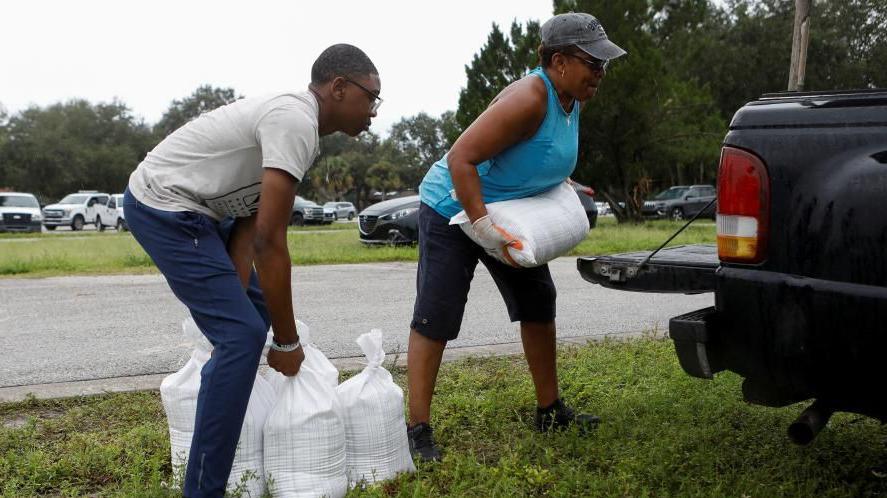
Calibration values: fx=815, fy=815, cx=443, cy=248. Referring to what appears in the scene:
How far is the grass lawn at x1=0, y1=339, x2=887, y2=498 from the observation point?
112 inches

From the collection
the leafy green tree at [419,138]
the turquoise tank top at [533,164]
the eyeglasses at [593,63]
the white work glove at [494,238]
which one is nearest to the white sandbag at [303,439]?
the white work glove at [494,238]

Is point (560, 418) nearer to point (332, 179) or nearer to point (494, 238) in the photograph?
point (494, 238)

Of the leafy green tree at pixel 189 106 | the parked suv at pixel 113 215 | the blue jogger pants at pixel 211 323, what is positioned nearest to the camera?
the blue jogger pants at pixel 211 323

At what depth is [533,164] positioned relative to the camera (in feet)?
10.2

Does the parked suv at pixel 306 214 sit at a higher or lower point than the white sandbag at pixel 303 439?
lower

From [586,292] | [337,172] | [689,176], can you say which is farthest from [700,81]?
[337,172]

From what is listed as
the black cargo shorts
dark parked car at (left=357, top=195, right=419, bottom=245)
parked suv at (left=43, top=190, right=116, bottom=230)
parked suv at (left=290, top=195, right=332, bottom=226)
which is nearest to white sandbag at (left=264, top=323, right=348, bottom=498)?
the black cargo shorts

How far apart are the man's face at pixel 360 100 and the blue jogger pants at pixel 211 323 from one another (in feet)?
1.86

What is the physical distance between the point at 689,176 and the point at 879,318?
47.3m

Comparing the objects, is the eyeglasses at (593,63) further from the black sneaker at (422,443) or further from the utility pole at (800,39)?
the utility pole at (800,39)

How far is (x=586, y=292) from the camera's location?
27.9 feet

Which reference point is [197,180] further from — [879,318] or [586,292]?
[586,292]

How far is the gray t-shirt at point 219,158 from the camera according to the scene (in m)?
2.45

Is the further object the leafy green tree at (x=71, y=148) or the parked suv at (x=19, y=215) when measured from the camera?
the leafy green tree at (x=71, y=148)
